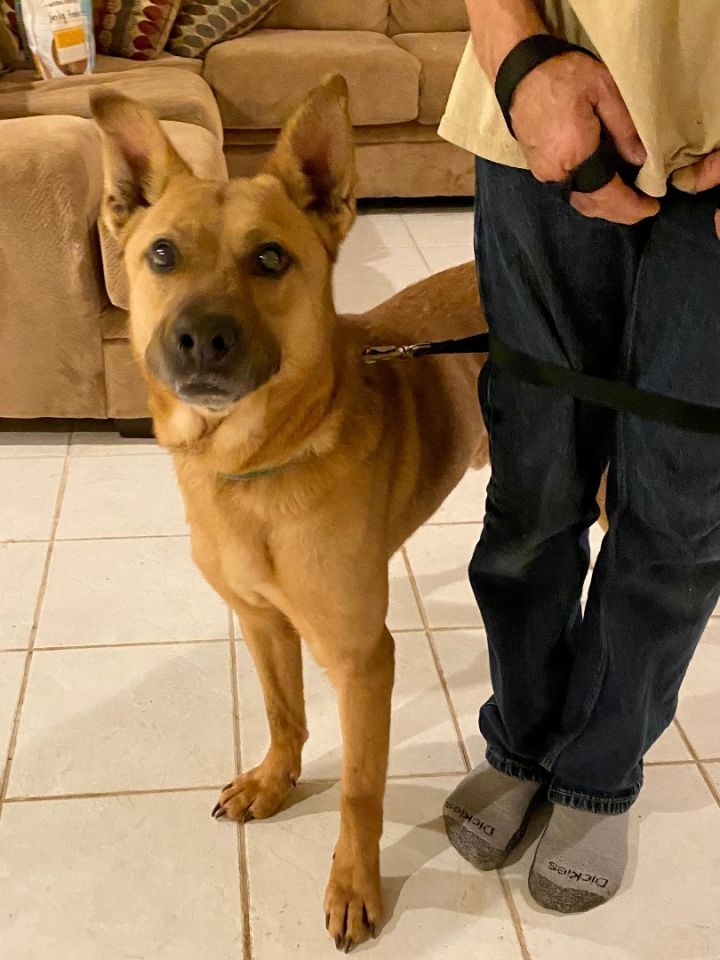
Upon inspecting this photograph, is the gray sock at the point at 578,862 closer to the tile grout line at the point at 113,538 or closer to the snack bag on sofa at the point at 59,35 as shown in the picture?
the tile grout line at the point at 113,538

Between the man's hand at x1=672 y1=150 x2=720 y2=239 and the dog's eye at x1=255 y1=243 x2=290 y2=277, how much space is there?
514 millimetres

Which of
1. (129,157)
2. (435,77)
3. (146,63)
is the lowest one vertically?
(435,77)

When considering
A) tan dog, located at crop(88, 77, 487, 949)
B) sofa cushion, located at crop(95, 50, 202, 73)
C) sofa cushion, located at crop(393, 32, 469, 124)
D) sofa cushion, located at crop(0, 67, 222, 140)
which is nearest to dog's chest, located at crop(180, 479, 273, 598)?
tan dog, located at crop(88, 77, 487, 949)

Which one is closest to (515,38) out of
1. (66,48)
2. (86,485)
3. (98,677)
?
(98,677)

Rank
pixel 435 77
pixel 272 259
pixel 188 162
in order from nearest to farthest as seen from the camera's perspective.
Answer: pixel 272 259, pixel 188 162, pixel 435 77

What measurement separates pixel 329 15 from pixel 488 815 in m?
4.21

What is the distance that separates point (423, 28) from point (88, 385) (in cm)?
318

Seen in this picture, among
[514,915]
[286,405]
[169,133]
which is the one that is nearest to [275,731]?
[514,915]

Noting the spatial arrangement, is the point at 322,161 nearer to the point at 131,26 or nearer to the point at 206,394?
the point at 206,394

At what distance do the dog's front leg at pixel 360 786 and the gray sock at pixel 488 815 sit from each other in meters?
0.16

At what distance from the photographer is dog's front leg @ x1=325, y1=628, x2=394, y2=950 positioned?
1.29 meters

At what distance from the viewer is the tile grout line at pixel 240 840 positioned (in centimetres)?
132

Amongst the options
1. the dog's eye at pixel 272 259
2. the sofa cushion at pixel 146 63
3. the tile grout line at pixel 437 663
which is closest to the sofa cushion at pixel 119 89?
the sofa cushion at pixel 146 63

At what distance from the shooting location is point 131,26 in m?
3.75
